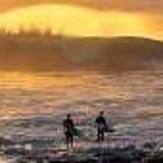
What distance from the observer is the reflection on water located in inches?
669

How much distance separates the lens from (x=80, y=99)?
17719 millimetres

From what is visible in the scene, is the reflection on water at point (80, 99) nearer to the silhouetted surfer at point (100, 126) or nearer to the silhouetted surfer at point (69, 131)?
the silhouetted surfer at point (100, 126)

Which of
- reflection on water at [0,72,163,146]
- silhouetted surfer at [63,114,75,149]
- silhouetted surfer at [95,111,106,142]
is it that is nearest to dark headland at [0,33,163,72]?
reflection on water at [0,72,163,146]

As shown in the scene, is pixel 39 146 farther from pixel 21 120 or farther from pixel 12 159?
pixel 21 120

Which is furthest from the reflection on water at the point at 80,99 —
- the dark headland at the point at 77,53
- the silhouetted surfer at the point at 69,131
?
the silhouetted surfer at the point at 69,131

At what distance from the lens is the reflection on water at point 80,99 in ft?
55.7

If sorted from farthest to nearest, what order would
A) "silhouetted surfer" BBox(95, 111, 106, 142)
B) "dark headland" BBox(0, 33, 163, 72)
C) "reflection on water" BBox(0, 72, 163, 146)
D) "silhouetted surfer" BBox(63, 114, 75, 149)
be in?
1. "reflection on water" BBox(0, 72, 163, 146)
2. "dark headland" BBox(0, 33, 163, 72)
3. "silhouetted surfer" BBox(95, 111, 106, 142)
4. "silhouetted surfer" BBox(63, 114, 75, 149)

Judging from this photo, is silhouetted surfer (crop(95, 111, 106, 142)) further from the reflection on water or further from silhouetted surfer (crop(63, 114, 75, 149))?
A: the reflection on water

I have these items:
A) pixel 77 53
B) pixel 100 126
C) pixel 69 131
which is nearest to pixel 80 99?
pixel 77 53

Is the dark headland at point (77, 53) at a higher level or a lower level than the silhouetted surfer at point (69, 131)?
higher

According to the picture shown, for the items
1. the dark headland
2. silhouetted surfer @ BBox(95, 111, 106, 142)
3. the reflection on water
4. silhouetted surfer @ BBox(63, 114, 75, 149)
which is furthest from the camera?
the reflection on water

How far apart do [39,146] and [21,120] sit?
2.54 meters

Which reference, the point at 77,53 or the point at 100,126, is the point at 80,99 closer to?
the point at 77,53

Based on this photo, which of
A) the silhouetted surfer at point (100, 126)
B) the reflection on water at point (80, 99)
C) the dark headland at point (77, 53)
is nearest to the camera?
the silhouetted surfer at point (100, 126)
